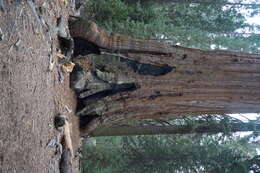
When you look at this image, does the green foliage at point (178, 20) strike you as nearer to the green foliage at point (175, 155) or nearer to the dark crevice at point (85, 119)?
the green foliage at point (175, 155)

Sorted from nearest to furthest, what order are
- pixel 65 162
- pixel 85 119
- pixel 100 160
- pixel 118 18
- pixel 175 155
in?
1. pixel 65 162
2. pixel 85 119
3. pixel 175 155
4. pixel 118 18
5. pixel 100 160

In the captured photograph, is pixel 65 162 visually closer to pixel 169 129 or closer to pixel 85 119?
pixel 85 119

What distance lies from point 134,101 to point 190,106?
1013 millimetres

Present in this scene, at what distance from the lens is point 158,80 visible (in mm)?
5418

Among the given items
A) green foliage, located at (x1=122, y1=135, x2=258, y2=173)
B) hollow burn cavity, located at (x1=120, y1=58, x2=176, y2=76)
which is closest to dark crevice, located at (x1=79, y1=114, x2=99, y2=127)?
hollow burn cavity, located at (x1=120, y1=58, x2=176, y2=76)

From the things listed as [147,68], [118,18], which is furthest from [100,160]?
[147,68]

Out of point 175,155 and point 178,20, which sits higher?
point 178,20

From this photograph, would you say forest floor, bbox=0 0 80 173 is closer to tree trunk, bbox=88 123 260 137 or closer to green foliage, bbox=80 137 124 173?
tree trunk, bbox=88 123 260 137

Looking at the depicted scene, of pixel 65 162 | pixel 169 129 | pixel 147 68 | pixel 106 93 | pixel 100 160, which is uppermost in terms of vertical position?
pixel 147 68

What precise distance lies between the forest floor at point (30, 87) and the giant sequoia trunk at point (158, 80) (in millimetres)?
523

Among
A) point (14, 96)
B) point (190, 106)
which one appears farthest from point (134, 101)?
point (14, 96)

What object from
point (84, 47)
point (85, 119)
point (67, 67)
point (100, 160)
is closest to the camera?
point (67, 67)

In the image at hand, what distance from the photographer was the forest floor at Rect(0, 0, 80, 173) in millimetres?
3080

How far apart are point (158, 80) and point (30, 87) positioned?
7.43 feet
